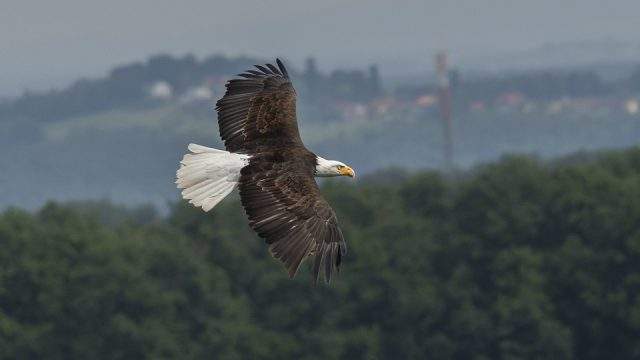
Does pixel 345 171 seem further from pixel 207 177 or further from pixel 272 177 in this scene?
pixel 207 177

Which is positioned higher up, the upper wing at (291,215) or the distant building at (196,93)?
the upper wing at (291,215)

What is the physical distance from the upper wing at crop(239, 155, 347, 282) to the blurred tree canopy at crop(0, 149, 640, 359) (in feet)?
98.4

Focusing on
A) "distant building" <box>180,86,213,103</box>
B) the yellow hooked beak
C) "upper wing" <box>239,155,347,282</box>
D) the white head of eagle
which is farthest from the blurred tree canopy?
"distant building" <box>180,86,213,103</box>

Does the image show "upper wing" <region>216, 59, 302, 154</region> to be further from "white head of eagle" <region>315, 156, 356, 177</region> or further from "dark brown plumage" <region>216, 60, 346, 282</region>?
"white head of eagle" <region>315, 156, 356, 177</region>

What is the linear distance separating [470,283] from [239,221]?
22.7 feet

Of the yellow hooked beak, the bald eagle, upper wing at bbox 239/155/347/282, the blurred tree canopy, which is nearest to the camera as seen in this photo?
upper wing at bbox 239/155/347/282

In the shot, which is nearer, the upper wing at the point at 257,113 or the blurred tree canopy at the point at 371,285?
the upper wing at the point at 257,113

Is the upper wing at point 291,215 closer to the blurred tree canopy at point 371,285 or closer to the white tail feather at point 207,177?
the white tail feather at point 207,177

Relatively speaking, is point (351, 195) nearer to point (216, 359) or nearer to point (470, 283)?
point (470, 283)

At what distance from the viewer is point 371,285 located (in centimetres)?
4794

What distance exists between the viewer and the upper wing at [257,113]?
16.1 m

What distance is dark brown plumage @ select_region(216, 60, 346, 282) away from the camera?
1417 centimetres

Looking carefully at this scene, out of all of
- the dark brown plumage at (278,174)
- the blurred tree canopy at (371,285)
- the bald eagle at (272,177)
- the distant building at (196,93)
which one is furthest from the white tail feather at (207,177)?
the distant building at (196,93)

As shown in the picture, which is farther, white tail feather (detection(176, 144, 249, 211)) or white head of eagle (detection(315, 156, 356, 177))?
white head of eagle (detection(315, 156, 356, 177))
